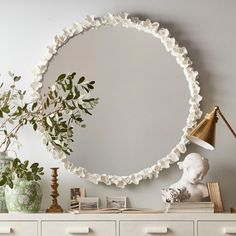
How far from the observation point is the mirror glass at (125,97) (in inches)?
133

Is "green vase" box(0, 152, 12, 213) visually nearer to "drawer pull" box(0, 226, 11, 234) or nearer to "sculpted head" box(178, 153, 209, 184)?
"drawer pull" box(0, 226, 11, 234)

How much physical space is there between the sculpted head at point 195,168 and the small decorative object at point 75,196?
1.77 feet

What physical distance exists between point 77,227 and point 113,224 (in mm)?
166

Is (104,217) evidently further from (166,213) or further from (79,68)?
(79,68)

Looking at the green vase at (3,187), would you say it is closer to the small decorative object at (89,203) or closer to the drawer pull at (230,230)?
the small decorative object at (89,203)

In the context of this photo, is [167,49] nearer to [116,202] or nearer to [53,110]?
[53,110]

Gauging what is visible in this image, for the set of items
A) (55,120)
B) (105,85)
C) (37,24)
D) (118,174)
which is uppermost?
(37,24)

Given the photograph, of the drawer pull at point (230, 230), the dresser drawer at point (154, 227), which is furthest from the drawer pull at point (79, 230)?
the drawer pull at point (230, 230)

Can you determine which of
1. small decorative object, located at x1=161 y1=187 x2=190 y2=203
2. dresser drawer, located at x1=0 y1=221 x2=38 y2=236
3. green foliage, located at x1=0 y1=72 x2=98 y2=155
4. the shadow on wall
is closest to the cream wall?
the shadow on wall

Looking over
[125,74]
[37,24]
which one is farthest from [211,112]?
Answer: [37,24]

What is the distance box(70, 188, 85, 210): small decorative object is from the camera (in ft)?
10.8

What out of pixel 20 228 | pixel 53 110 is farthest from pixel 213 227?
pixel 53 110

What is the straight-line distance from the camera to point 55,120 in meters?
3.09

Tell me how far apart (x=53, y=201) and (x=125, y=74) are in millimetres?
761
